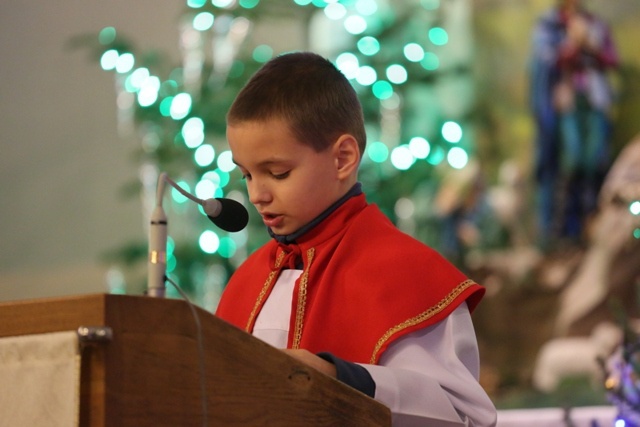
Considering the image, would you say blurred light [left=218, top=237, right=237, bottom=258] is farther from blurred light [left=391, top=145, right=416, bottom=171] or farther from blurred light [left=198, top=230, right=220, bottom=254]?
blurred light [left=391, top=145, right=416, bottom=171]

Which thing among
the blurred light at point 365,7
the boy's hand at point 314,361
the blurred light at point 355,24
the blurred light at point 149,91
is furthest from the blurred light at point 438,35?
the boy's hand at point 314,361

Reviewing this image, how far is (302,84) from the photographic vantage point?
2.39 meters

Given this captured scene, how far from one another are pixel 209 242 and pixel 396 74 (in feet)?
4.67

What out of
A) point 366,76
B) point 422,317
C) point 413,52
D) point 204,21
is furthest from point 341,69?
point 422,317

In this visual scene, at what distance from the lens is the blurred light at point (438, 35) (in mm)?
6453

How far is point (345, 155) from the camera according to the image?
2.39 metres

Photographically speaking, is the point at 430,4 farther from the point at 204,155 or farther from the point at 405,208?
the point at 204,155

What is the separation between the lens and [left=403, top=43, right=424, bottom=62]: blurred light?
590cm

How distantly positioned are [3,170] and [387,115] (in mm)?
3242

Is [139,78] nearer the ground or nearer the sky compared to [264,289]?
nearer the sky

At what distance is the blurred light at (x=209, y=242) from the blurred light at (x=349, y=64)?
1191 millimetres

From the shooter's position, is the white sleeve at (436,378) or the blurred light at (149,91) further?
the blurred light at (149,91)

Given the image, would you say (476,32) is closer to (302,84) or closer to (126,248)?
(126,248)

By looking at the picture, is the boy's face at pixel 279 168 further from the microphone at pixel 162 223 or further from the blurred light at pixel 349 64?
the blurred light at pixel 349 64
